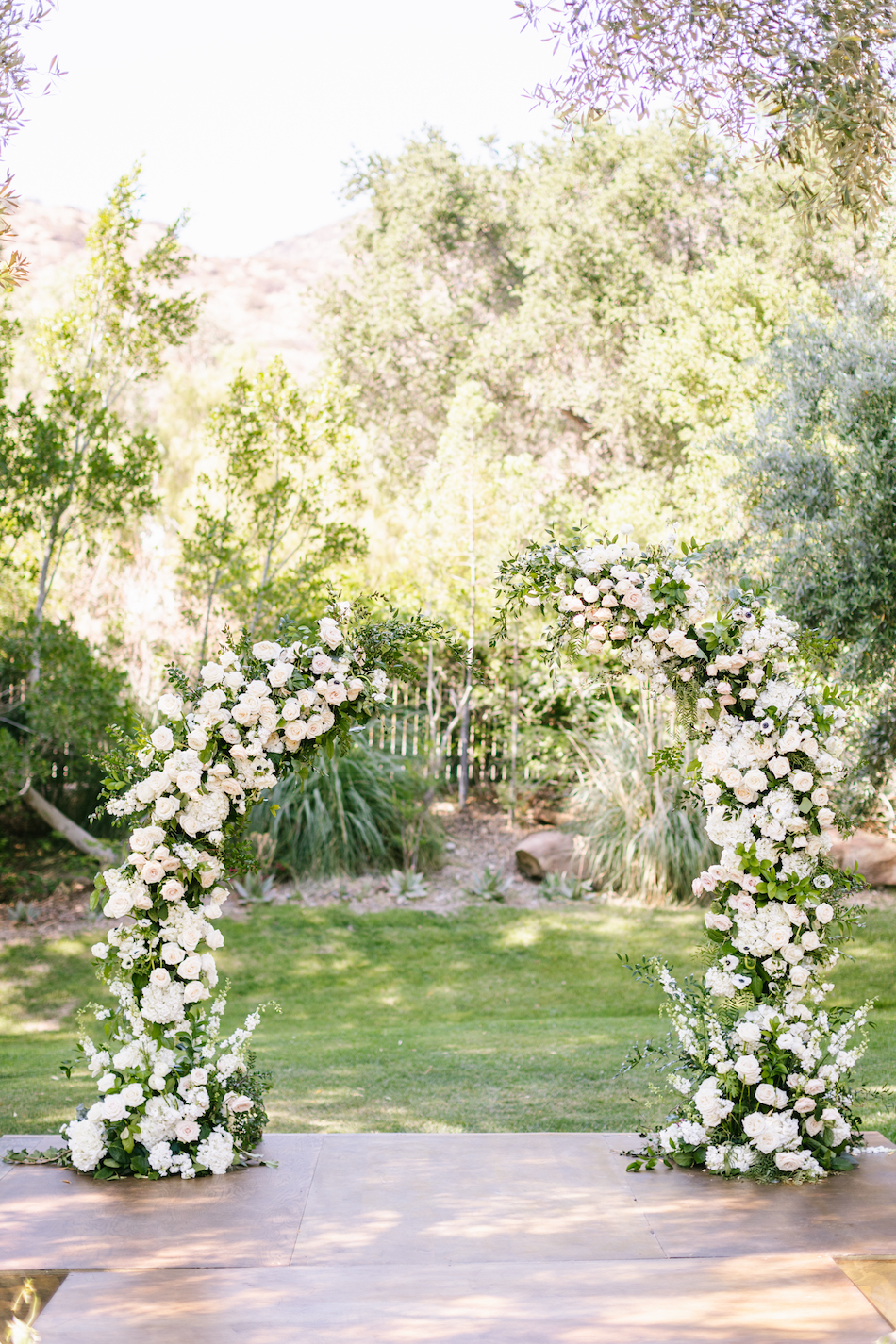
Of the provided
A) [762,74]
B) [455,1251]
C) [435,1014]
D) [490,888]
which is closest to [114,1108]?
A: [455,1251]

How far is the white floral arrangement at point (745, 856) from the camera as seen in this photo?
370 cm

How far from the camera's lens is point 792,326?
7.58 m

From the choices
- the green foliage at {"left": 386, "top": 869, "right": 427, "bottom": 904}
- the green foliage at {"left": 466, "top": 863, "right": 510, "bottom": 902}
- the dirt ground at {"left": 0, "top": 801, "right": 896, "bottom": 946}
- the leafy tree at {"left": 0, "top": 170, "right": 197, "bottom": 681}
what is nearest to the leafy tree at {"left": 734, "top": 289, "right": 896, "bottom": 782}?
the dirt ground at {"left": 0, "top": 801, "right": 896, "bottom": 946}

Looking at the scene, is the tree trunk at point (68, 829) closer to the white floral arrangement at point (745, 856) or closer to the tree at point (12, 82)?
the white floral arrangement at point (745, 856)

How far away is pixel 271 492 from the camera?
31.1ft

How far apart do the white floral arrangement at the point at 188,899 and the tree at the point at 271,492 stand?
529cm

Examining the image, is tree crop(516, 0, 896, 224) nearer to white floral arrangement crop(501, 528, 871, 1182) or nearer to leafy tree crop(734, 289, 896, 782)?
white floral arrangement crop(501, 528, 871, 1182)

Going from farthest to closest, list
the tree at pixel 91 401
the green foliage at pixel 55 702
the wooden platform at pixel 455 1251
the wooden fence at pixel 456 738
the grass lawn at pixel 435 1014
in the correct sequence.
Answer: the wooden fence at pixel 456 738 → the tree at pixel 91 401 → the green foliage at pixel 55 702 → the grass lawn at pixel 435 1014 → the wooden platform at pixel 455 1251

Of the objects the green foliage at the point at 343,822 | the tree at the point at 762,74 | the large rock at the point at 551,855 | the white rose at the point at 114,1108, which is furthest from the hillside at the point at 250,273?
the white rose at the point at 114,1108

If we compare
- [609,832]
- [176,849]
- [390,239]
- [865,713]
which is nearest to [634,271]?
[390,239]

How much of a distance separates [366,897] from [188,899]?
16.4 ft

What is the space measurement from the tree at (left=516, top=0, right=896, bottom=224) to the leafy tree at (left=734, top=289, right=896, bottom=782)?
2225mm

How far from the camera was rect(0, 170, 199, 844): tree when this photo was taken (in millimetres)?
8008

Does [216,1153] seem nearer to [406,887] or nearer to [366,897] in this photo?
[366,897]
